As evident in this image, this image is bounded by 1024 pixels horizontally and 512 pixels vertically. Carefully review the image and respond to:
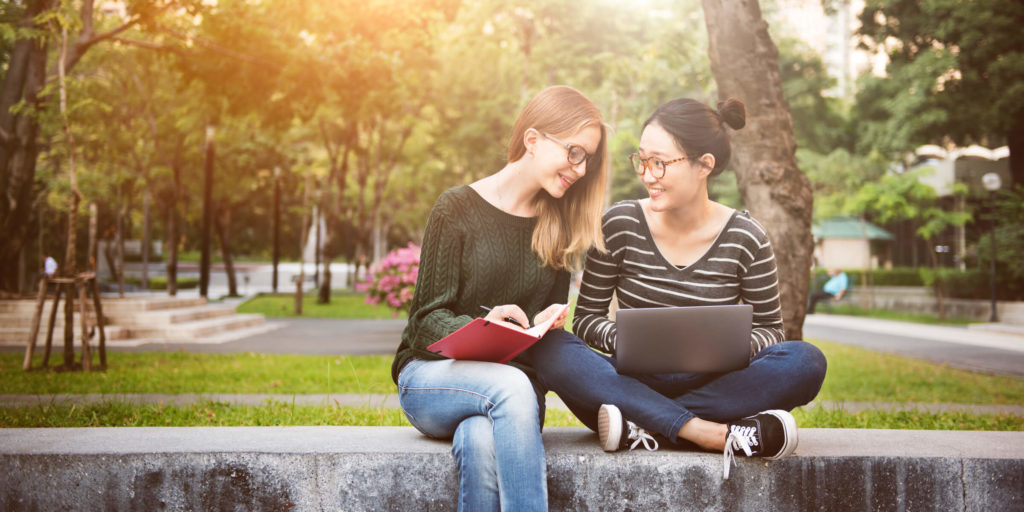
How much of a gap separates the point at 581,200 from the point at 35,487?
2400 mm

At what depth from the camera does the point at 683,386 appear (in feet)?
10.7

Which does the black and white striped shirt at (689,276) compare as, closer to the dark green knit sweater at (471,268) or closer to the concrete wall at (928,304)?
the dark green knit sweater at (471,268)

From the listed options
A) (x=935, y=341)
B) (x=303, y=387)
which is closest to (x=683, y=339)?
(x=303, y=387)

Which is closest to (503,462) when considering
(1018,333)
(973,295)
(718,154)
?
(718,154)

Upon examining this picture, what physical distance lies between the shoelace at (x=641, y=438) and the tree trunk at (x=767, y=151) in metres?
3.65

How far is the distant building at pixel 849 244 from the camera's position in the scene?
32969mm

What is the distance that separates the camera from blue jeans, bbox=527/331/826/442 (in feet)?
10.2

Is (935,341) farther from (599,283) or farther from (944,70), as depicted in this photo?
(599,283)

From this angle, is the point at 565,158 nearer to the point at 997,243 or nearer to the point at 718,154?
the point at 718,154

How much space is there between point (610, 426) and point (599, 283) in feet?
2.58

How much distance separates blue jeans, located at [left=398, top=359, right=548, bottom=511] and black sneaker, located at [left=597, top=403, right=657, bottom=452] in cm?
26

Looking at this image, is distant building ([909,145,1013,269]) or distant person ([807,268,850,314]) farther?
distant building ([909,145,1013,269])

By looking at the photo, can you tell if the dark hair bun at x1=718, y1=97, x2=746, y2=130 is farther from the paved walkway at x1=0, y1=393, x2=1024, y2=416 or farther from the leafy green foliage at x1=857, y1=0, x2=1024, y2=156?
the leafy green foliage at x1=857, y1=0, x2=1024, y2=156

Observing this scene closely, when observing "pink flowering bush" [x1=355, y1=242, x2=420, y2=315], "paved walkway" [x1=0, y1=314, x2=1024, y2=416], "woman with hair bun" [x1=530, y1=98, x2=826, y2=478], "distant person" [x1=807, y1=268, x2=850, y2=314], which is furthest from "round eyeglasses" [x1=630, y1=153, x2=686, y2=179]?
"distant person" [x1=807, y1=268, x2=850, y2=314]
